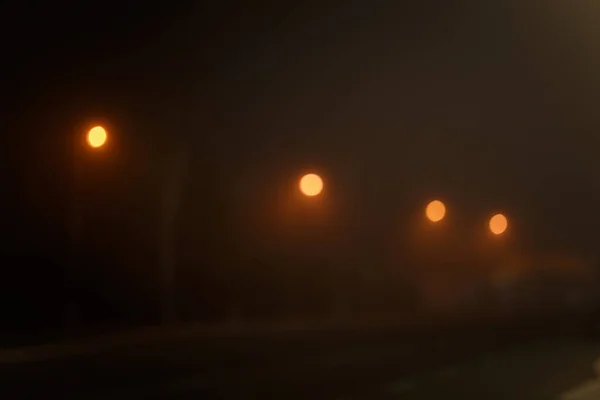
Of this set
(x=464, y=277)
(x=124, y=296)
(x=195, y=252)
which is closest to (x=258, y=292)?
(x=195, y=252)

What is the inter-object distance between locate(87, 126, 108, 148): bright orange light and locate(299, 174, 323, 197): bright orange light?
5004 millimetres

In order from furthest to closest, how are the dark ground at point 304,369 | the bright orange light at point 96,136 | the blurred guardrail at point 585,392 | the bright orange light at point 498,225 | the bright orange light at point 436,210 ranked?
the bright orange light at point 498,225
the bright orange light at point 436,210
the bright orange light at point 96,136
the dark ground at point 304,369
the blurred guardrail at point 585,392

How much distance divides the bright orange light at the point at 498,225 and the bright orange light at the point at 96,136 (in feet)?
55.9

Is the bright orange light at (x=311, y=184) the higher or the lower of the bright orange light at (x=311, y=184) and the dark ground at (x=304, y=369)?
the higher

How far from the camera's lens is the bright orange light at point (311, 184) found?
82.2 ft

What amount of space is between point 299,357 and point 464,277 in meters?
17.7

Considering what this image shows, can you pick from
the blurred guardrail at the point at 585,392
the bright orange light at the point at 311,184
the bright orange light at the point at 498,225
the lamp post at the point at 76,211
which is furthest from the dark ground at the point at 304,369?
the bright orange light at the point at 498,225

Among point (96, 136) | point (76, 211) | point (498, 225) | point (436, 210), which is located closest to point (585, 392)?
point (96, 136)

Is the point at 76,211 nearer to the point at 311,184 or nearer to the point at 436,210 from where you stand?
the point at 311,184

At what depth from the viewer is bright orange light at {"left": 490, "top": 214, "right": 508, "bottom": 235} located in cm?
3588

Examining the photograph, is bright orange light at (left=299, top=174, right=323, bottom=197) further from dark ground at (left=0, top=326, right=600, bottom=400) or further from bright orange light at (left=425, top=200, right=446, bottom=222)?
bright orange light at (left=425, top=200, right=446, bottom=222)

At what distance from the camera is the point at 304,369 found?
1728cm

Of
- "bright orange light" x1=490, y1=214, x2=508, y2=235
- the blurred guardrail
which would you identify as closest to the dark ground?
the blurred guardrail

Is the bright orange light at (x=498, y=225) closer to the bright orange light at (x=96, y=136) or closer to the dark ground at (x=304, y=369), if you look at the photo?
the dark ground at (x=304, y=369)
